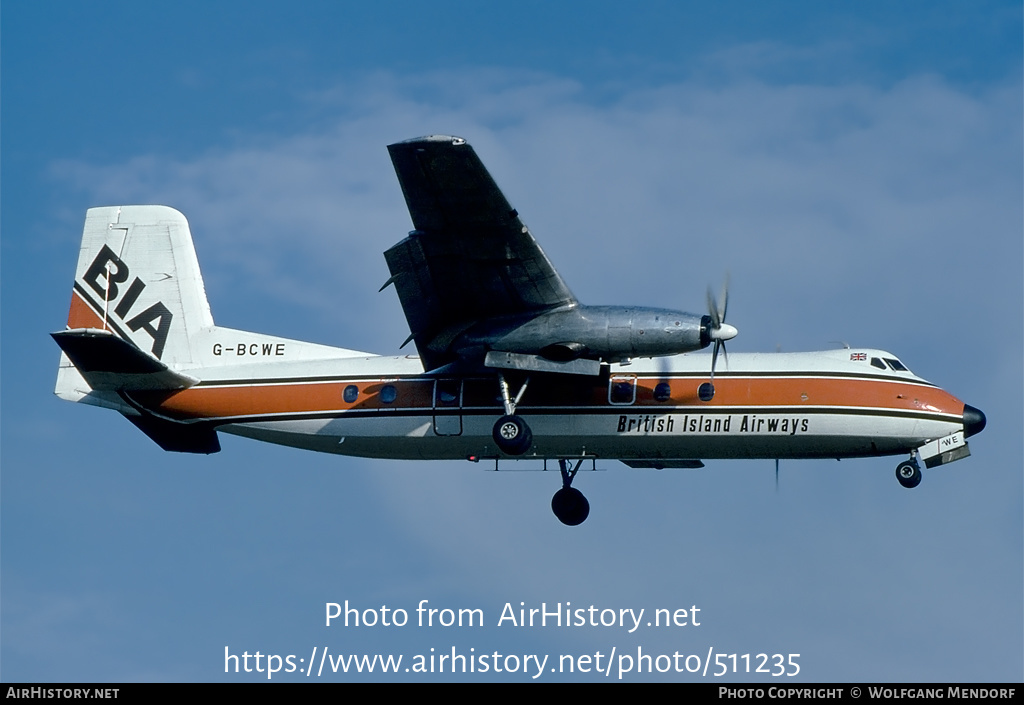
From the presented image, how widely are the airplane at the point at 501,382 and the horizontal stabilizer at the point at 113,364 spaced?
4 cm

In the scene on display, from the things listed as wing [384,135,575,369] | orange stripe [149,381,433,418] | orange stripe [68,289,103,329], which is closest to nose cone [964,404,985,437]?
wing [384,135,575,369]

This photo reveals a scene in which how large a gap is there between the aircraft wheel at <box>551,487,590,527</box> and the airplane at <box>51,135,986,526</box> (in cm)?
3

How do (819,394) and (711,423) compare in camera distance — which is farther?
(711,423)

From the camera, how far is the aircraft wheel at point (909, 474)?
26.9 m

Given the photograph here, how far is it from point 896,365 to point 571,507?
697 cm

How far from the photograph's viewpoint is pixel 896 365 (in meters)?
27.5

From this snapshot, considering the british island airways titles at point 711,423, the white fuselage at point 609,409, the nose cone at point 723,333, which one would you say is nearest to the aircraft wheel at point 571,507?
the white fuselage at point 609,409

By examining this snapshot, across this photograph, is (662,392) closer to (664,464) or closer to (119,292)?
(664,464)

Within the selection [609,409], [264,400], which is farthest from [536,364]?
[264,400]

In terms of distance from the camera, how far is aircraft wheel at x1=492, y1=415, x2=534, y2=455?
26578 mm

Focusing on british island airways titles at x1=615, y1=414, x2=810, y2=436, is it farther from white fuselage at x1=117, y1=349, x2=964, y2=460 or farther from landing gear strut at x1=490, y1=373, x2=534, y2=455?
landing gear strut at x1=490, y1=373, x2=534, y2=455

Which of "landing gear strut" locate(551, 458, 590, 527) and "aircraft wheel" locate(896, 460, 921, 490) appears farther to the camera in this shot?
"landing gear strut" locate(551, 458, 590, 527)

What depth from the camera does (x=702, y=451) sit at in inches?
1079
